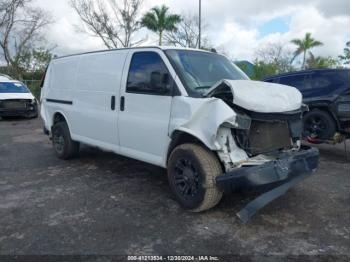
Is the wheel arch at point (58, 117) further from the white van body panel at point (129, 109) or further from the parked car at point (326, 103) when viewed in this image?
the parked car at point (326, 103)

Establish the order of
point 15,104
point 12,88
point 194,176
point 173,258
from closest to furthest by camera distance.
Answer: point 173,258
point 194,176
point 15,104
point 12,88

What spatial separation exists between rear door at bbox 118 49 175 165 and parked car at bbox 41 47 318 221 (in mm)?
13

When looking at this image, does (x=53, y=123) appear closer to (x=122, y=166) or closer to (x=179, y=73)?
(x=122, y=166)

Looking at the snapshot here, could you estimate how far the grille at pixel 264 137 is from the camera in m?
3.79

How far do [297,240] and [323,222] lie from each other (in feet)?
2.00

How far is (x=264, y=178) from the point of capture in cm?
359

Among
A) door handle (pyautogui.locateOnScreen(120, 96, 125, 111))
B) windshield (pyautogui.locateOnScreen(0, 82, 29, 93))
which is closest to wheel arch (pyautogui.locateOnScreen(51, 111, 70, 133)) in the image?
door handle (pyautogui.locateOnScreen(120, 96, 125, 111))

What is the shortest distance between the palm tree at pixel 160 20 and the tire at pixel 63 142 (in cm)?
2408

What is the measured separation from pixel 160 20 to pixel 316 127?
79.1ft

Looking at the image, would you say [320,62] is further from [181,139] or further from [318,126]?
[181,139]

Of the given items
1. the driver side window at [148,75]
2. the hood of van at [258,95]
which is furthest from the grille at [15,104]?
the hood of van at [258,95]

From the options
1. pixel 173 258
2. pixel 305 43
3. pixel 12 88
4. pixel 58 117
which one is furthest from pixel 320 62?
pixel 173 258

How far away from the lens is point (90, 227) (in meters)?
3.71

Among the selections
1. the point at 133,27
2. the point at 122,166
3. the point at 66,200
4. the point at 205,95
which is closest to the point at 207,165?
the point at 205,95
